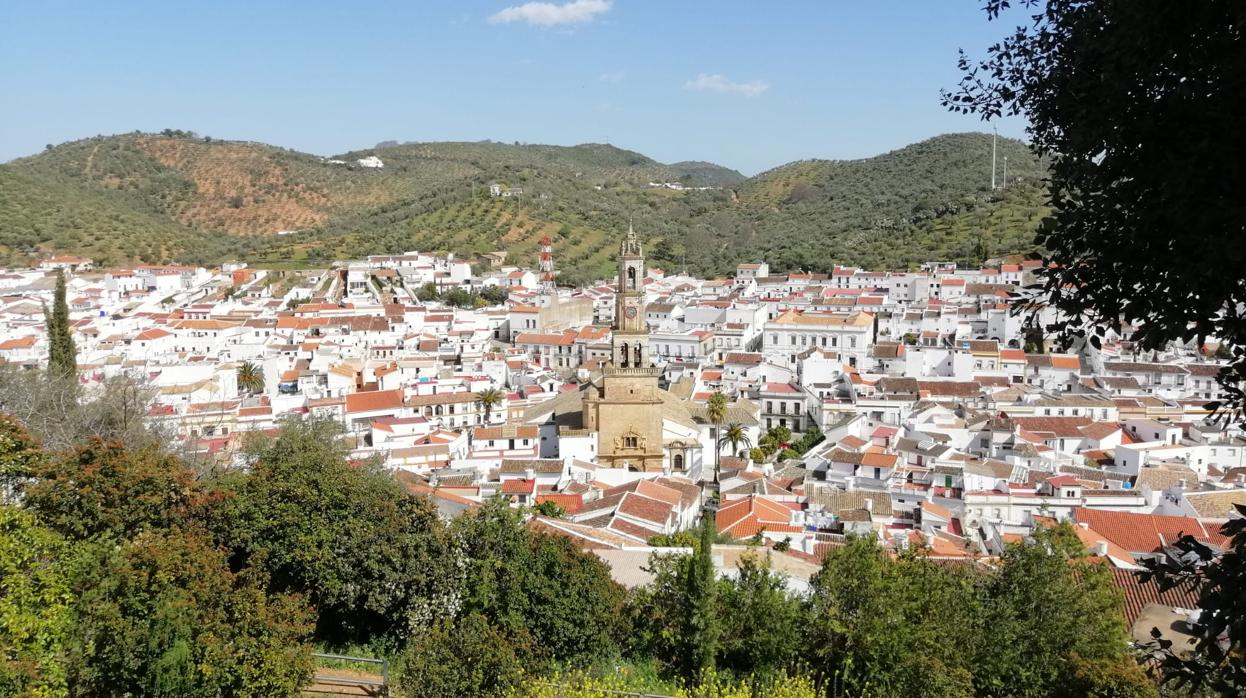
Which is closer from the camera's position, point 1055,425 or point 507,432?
point 507,432

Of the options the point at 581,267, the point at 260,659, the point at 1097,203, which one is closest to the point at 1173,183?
the point at 1097,203

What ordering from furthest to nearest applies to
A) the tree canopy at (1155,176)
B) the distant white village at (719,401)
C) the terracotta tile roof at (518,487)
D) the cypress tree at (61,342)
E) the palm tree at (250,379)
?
the palm tree at (250,379)
the cypress tree at (61,342)
the terracotta tile roof at (518,487)
the distant white village at (719,401)
the tree canopy at (1155,176)

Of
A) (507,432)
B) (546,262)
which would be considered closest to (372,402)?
(507,432)

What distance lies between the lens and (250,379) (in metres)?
38.3

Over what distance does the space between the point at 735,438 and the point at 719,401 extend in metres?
2.07

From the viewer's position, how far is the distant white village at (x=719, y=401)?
71.9 feet

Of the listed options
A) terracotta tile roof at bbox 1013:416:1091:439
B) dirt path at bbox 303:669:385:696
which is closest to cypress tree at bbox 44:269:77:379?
dirt path at bbox 303:669:385:696

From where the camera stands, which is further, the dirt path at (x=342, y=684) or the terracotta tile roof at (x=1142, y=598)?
the terracotta tile roof at (x=1142, y=598)

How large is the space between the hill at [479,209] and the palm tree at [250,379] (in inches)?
1599

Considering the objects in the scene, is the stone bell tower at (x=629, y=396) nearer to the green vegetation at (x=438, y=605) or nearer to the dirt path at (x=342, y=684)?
the green vegetation at (x=438, y=605)

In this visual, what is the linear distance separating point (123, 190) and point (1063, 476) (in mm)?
107822

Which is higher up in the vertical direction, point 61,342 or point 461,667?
point 61,342

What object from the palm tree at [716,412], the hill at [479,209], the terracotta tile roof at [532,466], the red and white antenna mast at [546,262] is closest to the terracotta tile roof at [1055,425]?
the palm tree at [716,412]

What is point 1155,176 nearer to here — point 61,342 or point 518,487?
point 518,487
